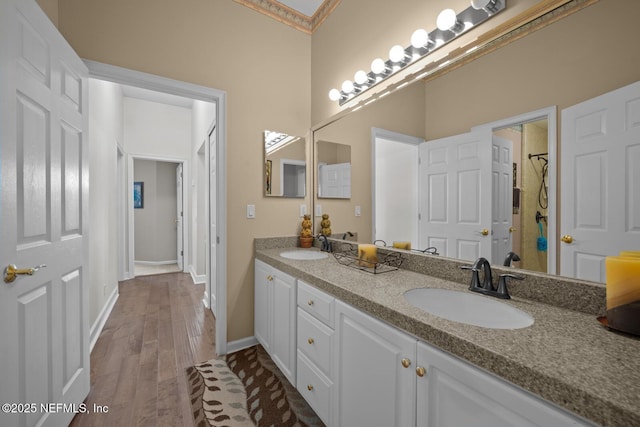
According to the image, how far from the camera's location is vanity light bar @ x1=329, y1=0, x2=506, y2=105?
1199mm

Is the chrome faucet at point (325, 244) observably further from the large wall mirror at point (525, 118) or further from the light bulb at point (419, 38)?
the light bulb at point (419, 38)

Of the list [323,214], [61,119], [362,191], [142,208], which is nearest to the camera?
[61,119]

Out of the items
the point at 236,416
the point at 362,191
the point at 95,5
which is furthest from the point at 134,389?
the point at 95,5

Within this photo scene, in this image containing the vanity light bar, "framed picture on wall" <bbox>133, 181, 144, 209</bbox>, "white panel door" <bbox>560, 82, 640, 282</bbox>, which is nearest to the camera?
"white panel door" <bbox>560, 82, 640, 282</bbox>

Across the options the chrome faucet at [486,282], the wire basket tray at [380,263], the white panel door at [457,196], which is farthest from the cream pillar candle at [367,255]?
the chrome faucet at [486,282]

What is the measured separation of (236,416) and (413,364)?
1.17 m

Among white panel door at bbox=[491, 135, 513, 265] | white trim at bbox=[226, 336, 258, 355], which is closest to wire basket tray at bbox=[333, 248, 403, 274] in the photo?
white panel door at bbox=[491, 135, 513, 265]

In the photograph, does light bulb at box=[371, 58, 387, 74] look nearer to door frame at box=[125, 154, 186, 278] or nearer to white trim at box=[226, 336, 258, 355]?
white trim at box=[226, 336, 258, 355]

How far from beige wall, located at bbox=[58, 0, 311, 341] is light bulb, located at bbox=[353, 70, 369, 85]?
0.68m

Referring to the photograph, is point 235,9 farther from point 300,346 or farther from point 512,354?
point 512,354

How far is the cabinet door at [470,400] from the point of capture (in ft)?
1.86

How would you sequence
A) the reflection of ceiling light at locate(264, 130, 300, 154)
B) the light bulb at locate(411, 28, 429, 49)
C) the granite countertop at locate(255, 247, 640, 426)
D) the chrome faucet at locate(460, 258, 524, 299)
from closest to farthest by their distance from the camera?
the granite countertop at locate(255, 247, 640, 426)
the chrome faucet at locate(460, 258, 524, 299)
the light bulb at locate(411, 28, 429, 49)
the reflection of ceiling light at locate(264, 130, 300, 154)

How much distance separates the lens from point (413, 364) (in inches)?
32.9

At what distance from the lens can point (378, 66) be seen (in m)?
1.75
